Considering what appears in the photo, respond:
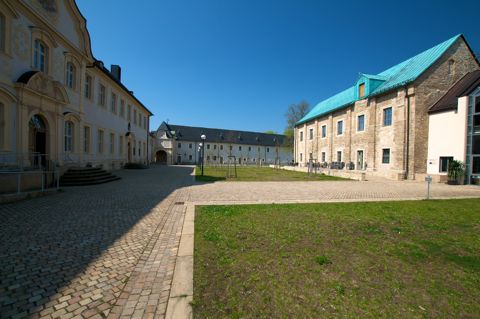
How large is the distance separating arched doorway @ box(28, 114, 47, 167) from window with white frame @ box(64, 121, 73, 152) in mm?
1757

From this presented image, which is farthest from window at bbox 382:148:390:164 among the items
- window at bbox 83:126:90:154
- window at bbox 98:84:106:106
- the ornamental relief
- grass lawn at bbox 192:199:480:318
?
the ornamental relief

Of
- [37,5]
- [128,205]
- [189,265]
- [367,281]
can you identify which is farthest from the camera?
[37,5]

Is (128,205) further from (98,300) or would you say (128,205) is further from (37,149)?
(37,149)

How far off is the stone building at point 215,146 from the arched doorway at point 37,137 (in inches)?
1547

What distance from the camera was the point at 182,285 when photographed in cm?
290

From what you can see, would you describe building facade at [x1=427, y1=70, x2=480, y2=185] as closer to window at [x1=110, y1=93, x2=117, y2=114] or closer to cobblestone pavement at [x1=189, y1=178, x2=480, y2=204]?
cobblestone pavement at [x1=189, y1=178, x2=480, y2=204]

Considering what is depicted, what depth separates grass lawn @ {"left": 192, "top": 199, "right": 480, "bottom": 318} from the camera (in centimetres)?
249

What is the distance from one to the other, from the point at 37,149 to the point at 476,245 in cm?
1810

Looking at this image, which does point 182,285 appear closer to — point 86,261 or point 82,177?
point 86,261

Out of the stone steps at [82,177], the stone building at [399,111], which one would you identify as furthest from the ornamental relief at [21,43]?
the stone building at [399,111]

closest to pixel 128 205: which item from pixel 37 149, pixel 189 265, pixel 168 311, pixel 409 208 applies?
pixel 189 265

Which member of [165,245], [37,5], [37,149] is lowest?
[165,245]

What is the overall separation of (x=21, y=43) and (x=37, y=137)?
4.73 meters

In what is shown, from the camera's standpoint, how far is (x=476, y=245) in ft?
14.6
